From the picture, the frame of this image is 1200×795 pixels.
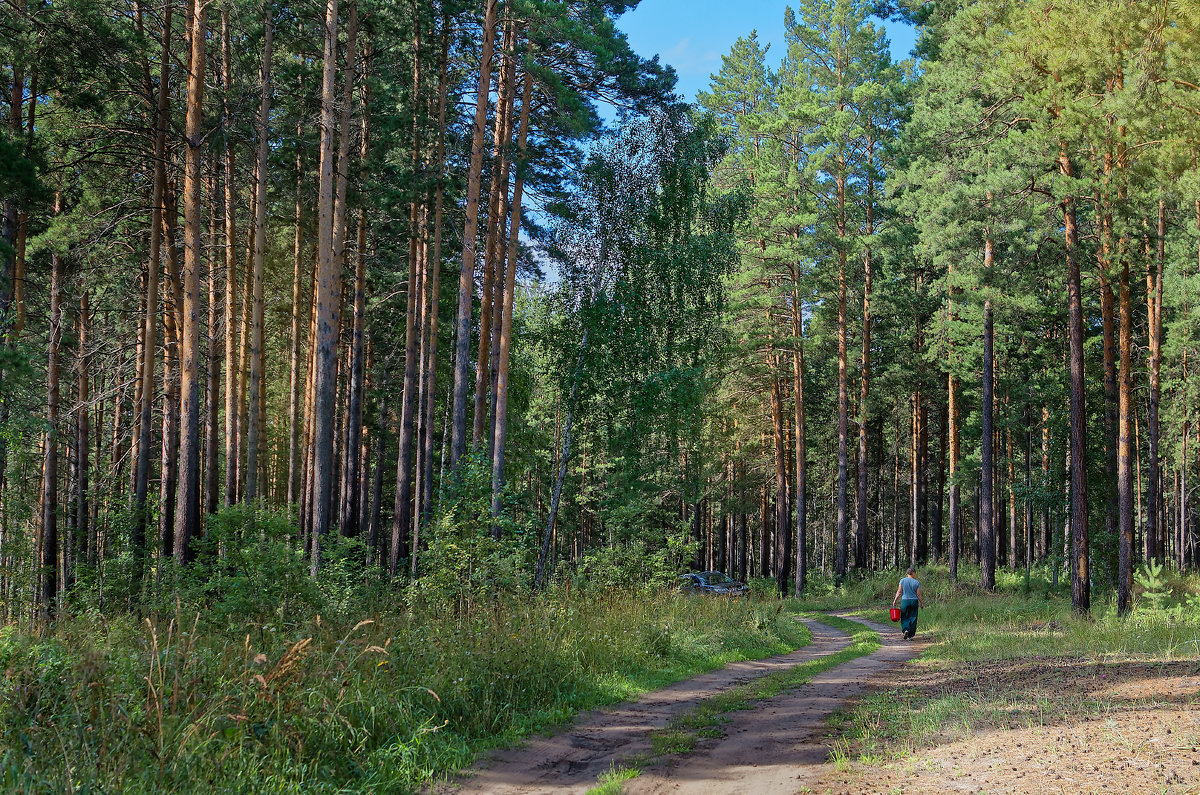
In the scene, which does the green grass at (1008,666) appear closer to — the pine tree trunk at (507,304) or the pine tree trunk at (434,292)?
the pine tree trunk at (507,304)

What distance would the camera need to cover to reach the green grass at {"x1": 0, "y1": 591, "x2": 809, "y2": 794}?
5078 millimetres

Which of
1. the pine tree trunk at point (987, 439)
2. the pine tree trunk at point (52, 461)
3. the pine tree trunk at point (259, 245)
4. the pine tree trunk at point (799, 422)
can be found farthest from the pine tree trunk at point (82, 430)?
the pine tree trunk at point (987, 439)

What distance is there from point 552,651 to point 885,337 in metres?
29.4

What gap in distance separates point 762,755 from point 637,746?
1154 millimetres

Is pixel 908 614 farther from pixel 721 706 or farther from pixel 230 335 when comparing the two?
pixel 230 335

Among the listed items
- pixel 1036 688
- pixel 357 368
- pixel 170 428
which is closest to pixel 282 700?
pixel 1036 688

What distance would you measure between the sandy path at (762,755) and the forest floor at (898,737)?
0.06ft

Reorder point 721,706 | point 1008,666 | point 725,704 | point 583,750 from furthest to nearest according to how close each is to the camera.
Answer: point 1008,666, point 725,704, point 721,706, point 583,750

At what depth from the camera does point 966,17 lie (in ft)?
63.8

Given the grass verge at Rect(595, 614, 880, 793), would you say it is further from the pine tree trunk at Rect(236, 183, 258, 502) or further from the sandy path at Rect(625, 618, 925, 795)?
the pine tree trunk at Rect(236, 183, 258, 502)

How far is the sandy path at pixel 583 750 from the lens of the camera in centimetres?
582

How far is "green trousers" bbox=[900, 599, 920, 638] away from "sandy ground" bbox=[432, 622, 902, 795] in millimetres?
7122

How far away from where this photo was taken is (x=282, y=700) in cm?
600

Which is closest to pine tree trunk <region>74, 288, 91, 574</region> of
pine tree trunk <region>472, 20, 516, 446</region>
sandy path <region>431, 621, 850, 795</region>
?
pine tree trunk <region>472, 20, 516, 446</region>
